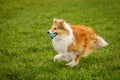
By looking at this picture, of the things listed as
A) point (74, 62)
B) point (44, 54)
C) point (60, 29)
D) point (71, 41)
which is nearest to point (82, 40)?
point (71, 41)

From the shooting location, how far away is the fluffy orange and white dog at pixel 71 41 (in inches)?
294

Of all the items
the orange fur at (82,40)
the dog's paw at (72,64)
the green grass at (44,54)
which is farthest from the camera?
the orange fur at (82,40)

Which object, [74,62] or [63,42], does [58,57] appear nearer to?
[74,62]

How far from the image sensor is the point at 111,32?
1234 cm

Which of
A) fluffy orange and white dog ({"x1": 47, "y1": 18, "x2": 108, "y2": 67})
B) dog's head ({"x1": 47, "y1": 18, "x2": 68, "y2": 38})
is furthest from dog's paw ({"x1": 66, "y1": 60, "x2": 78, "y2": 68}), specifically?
dog's head ({"x1": 47, "y1": 18, "x2": 68, "y2": 38})

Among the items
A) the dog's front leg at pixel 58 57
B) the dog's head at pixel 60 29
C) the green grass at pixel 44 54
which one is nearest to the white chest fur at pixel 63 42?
the dog's head at pixel 60 29

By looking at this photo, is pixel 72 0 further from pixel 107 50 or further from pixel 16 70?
pixel 16 70

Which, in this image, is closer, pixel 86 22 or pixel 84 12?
pixel 86 22

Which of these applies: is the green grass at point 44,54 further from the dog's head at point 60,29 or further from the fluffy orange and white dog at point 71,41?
the dog's head at point 60,29

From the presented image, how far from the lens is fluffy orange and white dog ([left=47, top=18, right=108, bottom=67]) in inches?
294

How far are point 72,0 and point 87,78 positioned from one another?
64.9 ft

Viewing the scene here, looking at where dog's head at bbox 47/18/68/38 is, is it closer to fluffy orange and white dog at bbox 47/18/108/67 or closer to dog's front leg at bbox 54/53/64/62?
fluffy orange and white dog at bbox 47/18/108/67

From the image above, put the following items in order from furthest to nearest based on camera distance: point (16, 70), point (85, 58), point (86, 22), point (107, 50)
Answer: point (86, 22) → point (107, 50) → point (85, 58) → point (16, 70)

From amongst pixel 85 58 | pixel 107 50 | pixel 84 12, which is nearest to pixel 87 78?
pixel 85 58
